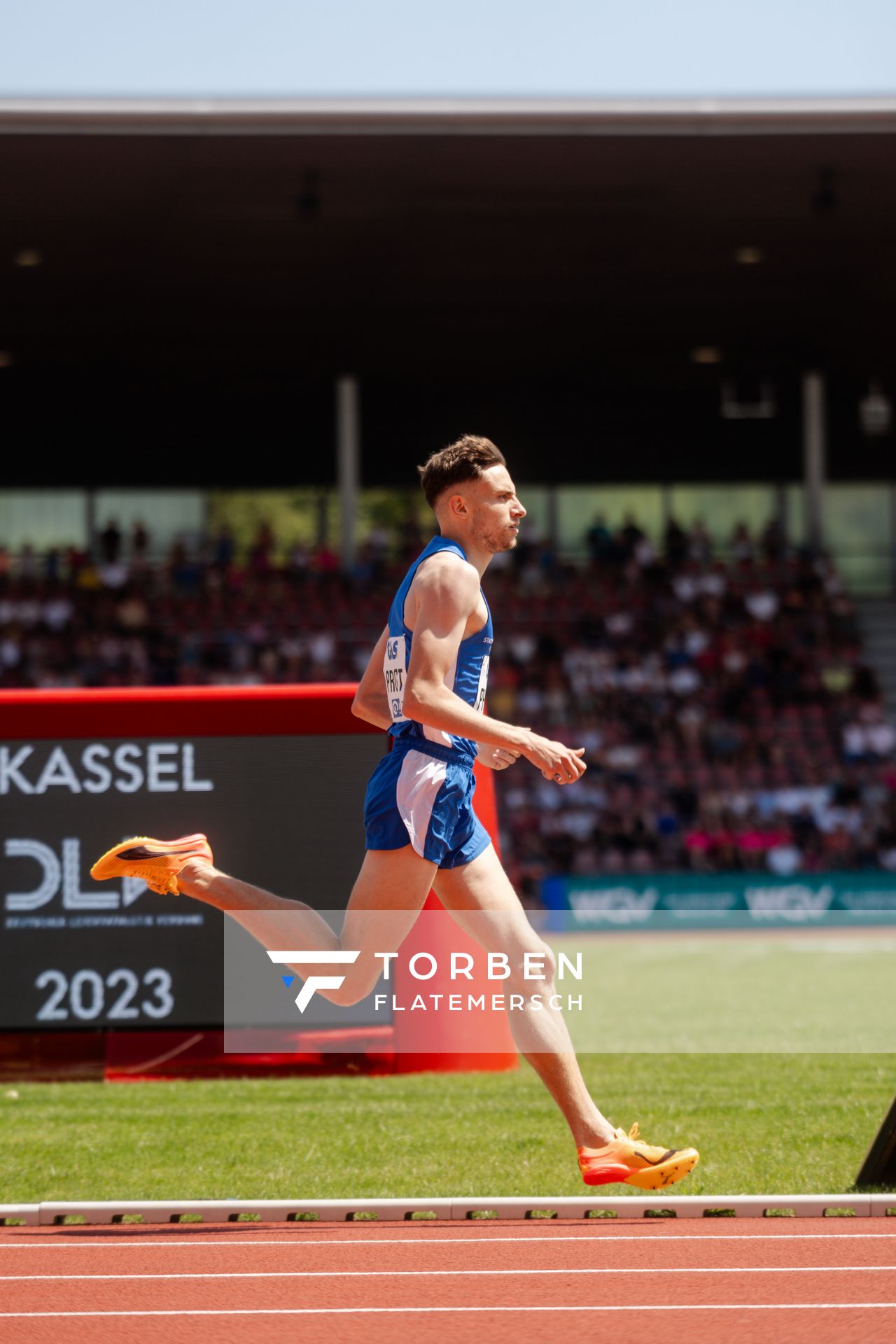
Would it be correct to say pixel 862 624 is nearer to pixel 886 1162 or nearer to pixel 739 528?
pixel 739 528

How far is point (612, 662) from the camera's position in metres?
29.6

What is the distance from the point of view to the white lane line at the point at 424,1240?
5.69 m

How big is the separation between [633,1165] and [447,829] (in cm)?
114

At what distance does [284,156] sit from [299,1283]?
20053 mm

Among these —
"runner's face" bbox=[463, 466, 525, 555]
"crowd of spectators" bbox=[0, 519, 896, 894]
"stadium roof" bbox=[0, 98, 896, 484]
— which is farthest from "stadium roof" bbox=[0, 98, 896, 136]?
"runner's face" bbox=[463, 466, 525, 555]

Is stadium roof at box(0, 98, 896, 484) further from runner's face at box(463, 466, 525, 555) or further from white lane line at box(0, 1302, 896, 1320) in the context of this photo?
white lane line at box(0, 1302, 896, 1320)

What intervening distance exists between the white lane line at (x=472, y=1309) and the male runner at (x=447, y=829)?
3.11 ft

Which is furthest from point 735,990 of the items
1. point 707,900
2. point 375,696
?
point 375,696

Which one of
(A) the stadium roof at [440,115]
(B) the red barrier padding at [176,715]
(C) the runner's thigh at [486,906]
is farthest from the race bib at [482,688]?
(A) the stadium roof at [440,115]

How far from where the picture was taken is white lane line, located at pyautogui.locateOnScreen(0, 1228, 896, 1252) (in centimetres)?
569

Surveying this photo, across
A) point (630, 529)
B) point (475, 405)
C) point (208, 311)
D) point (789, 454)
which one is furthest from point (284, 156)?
point (789, 454)

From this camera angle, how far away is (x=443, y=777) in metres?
5.84

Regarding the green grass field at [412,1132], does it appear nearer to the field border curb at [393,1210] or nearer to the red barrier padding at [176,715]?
→ the field border curb at [393,1210]

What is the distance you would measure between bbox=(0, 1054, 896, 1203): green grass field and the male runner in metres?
0.85
